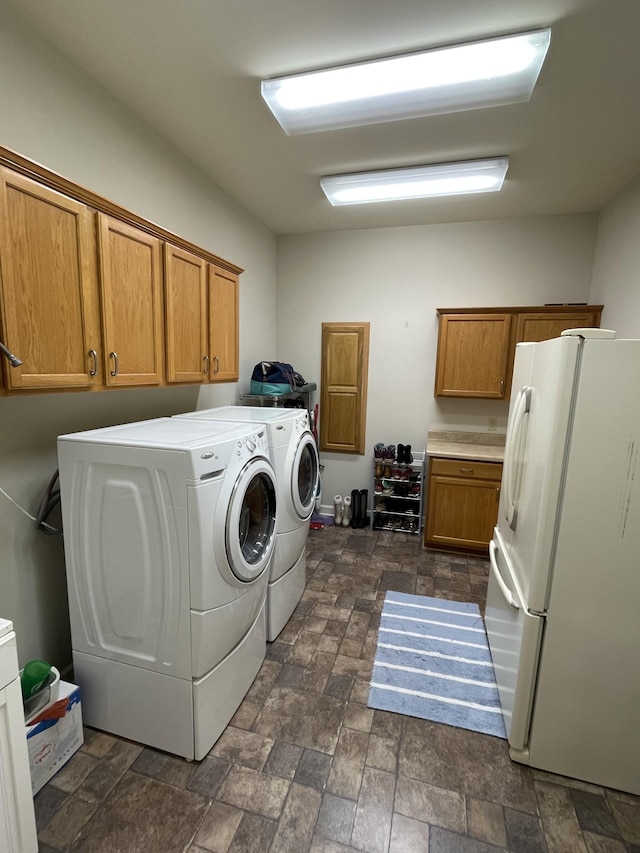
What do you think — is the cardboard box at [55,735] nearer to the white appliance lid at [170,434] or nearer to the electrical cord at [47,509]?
the electrical cord at [47,509]

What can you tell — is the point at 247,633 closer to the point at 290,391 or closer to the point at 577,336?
the point at 577,336

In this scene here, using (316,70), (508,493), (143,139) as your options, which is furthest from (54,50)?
(508,493)

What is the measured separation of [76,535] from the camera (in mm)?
1649

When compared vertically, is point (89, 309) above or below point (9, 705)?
above

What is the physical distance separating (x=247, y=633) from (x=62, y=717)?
771mm

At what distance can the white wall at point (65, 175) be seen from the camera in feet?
5.32

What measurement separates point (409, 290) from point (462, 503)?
206cm

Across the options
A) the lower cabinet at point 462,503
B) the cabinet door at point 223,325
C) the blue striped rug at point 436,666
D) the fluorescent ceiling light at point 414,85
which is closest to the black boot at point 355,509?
the lower cabinet at point 462,503

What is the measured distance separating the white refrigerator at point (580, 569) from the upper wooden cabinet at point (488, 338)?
72.2 inches

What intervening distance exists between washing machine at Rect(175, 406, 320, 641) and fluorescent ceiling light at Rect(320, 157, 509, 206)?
169 centimetres

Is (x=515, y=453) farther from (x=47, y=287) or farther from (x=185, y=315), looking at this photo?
(x=47, y=287)

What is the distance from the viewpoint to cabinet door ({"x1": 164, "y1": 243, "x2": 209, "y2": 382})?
2.01 m

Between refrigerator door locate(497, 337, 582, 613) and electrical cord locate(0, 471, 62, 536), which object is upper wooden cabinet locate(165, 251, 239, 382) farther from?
refrigerator door locate(497, 337, 582, 613)

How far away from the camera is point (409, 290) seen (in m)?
3.85
